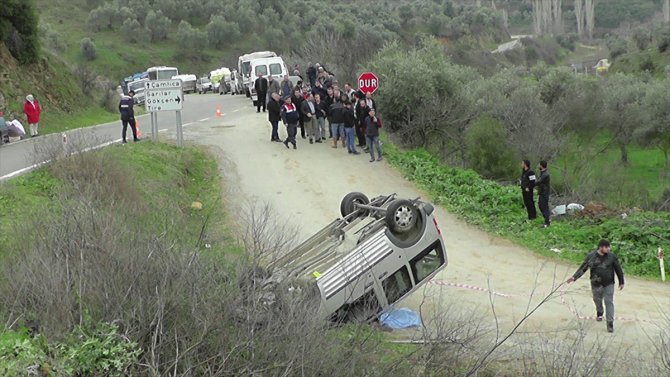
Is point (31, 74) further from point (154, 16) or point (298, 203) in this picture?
point (154, 16)

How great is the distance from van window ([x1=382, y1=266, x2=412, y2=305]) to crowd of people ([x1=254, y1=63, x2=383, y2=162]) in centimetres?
1027

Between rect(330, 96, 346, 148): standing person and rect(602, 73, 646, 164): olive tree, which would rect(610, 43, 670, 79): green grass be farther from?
rect(330, 96, 346, 148): standing person

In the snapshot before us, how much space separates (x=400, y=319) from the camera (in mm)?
12227

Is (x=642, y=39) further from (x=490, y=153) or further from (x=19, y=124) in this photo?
(x=19, y=124)

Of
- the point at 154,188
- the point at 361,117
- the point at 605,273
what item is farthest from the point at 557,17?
the point at 605,273

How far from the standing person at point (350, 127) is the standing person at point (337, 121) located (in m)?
0.25

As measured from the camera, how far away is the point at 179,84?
2273 cm

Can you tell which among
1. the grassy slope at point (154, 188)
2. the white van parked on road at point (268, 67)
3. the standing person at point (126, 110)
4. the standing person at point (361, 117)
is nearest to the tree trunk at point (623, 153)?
the white van parked on road at point (268, 67)

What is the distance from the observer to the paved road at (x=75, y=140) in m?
17.2

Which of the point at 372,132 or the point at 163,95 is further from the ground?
the point at 163,95

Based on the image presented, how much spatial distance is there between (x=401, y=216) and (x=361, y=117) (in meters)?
11.3

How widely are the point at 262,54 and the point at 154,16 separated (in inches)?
1643

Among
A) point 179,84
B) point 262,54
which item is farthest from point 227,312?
point 262,54

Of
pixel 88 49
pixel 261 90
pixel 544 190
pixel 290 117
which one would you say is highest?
pixel 88 49
